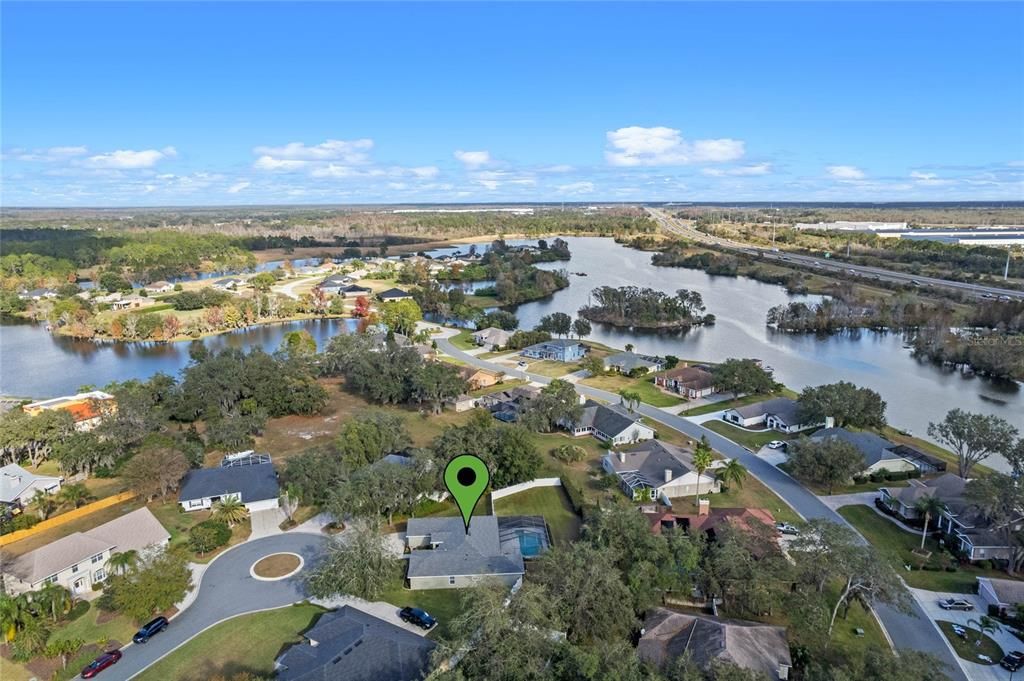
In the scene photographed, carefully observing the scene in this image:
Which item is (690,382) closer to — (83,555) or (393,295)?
(83,555)

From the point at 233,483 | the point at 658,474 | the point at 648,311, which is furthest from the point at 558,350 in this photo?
the point at 233,483

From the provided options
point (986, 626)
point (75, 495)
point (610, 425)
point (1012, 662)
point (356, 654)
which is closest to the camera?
point (356, 654)

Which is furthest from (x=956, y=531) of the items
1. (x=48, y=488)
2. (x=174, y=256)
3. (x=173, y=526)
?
(x=174, y=256)

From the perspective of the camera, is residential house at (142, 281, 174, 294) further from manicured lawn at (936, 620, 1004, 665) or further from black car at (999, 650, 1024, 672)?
black car at (999, 650, 1024, 672)

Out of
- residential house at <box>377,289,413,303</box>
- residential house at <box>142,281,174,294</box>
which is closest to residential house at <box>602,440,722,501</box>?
residential house at <box>377,289,413,303</box>

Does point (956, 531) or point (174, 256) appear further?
point (174, 256)

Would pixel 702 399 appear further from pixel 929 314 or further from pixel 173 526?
pixel 929 314

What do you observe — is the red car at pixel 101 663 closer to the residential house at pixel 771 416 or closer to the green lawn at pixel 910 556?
the green lawn at pixel 910 556
